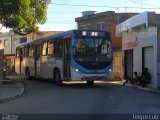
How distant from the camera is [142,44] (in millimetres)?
29234

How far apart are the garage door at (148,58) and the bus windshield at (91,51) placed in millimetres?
3726

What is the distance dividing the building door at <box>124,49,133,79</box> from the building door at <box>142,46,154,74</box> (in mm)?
4041

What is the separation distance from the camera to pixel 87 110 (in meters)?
14.9

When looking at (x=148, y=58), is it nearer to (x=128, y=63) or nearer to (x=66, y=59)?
(x=66, y=59)

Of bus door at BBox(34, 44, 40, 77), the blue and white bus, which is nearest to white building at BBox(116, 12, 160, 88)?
the blue and white bus

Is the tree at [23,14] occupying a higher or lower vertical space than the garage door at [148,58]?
higher

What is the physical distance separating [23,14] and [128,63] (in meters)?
11.2

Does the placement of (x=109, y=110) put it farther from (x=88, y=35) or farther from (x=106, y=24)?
(x=106, y=24)

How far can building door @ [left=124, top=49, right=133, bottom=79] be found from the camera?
33.3 meters

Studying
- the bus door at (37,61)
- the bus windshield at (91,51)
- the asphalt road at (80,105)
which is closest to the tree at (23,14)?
the bus door at (37,61)

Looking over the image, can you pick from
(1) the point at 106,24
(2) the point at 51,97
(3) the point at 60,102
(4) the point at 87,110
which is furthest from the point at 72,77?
(1) the point at 106,24

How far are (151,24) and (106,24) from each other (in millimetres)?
20810

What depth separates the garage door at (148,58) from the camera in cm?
2746

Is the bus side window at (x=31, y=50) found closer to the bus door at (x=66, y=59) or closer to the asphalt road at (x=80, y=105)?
the bus door at (x=66, y=59)
